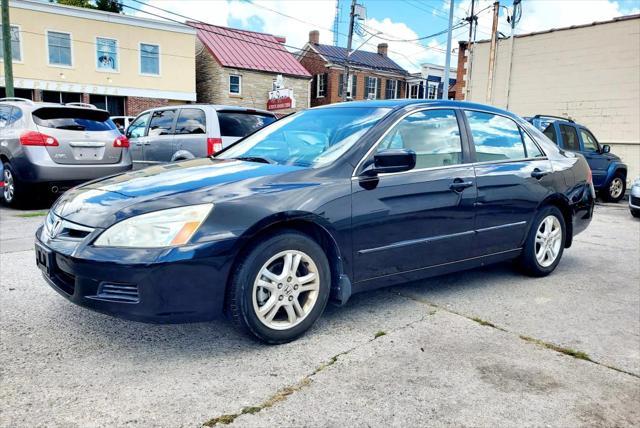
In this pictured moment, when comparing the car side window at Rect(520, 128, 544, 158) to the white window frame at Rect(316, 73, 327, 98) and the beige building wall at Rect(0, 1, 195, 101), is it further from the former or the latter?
the white window frame at Rect(316, 73, 327, 98)

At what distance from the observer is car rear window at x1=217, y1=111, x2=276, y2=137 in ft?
27.0

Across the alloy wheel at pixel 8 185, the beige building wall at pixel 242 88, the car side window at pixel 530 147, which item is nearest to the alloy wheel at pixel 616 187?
the car side window at pixel 530 147

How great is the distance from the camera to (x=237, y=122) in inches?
329

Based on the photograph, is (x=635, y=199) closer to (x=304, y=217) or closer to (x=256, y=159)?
(x=256, y=159)

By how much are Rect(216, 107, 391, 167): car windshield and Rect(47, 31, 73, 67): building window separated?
2464 cm

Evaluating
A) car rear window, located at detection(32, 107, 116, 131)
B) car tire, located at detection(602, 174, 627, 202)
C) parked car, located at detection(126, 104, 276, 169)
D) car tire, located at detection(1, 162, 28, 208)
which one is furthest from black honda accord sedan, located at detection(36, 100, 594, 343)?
car tire, located at detection(602, 174, 627, 202)

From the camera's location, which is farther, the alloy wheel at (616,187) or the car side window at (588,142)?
the alloy wheel at (616,187)

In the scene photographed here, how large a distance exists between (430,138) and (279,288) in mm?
1786

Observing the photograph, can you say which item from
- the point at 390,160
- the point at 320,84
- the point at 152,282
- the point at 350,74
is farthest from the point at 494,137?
the point at 320,84

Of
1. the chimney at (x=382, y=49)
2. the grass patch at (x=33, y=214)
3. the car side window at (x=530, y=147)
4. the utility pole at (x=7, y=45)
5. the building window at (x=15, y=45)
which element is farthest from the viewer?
the chimney at (x=382, y=49)

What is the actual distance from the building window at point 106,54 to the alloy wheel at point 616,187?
937 inches

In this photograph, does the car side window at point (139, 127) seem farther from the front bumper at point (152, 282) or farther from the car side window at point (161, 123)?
the front bumper at point (152, 282)

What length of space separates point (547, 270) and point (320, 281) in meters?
2.79

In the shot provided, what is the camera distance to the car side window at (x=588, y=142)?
11.5 m
